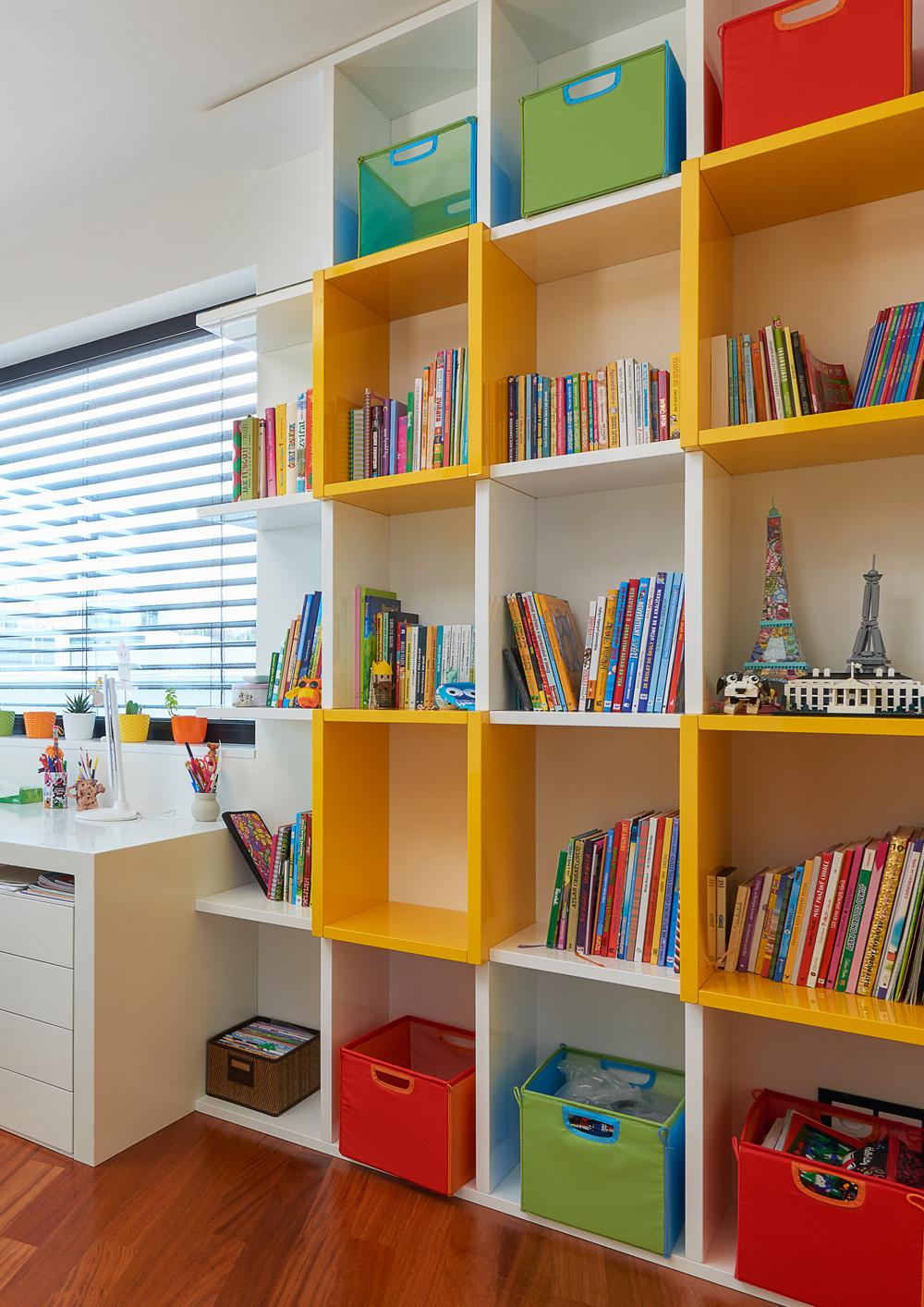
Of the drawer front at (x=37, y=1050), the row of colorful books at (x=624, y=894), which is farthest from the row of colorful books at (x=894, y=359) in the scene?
the drawer front at (x=37, y=1050)

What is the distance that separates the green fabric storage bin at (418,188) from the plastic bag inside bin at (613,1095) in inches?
73.5

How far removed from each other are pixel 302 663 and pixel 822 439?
1263mm

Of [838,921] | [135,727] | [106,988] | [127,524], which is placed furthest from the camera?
[127,524]

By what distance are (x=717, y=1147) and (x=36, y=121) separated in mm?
3013

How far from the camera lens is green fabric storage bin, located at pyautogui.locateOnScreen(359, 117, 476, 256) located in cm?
186

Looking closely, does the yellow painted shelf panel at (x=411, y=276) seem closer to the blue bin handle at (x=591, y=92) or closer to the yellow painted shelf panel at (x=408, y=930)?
the blue bin handle at (x=591, y=92)

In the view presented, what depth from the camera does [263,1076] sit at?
82.1 inches

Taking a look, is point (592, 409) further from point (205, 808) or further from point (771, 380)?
point (205, 808)

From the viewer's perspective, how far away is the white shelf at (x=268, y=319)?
6.93ft

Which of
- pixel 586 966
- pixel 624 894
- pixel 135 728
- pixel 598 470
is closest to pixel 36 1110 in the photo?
pixel 135 728

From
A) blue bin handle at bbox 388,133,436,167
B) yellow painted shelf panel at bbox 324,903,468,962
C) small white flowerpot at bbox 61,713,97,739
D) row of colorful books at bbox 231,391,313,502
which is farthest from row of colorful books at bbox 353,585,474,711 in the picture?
small white flowerpot at bbox 61,713,97,739

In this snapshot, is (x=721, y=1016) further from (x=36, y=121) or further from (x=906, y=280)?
(x=36, y=121)

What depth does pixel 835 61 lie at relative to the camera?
1.46m

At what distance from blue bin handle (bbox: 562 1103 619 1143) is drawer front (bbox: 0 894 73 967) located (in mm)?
1149
